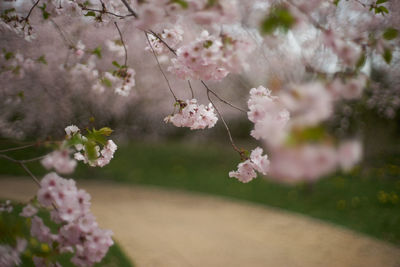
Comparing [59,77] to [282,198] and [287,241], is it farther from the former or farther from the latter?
[282,198]

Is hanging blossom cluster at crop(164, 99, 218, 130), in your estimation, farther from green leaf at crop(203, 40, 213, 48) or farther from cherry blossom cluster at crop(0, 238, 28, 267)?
cherry blossom cluster at crop(0, 238, 28, 267)

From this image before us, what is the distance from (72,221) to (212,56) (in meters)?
0.97

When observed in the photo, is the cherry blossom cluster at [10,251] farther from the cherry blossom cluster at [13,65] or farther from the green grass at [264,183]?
the green grass at [264,183]

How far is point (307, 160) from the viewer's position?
801mm

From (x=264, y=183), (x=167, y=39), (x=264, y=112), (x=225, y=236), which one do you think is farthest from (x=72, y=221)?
(x=264, y=183)

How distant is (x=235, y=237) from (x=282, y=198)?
2684mm

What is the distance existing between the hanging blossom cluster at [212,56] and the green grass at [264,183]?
439 centimetres

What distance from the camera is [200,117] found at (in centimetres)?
207

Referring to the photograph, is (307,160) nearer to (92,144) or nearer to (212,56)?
(212,56)

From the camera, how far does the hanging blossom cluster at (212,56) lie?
1.40 meters

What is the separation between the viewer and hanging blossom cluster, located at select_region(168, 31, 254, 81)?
140cm

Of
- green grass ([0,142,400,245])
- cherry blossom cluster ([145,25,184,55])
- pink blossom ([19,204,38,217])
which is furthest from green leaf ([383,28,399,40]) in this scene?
green grass ([0,142,400,245])

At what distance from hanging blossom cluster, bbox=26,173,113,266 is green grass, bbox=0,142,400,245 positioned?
182 inches

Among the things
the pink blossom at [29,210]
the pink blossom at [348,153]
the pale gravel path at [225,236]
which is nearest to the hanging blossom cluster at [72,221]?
the pink blossom at [29,210]
